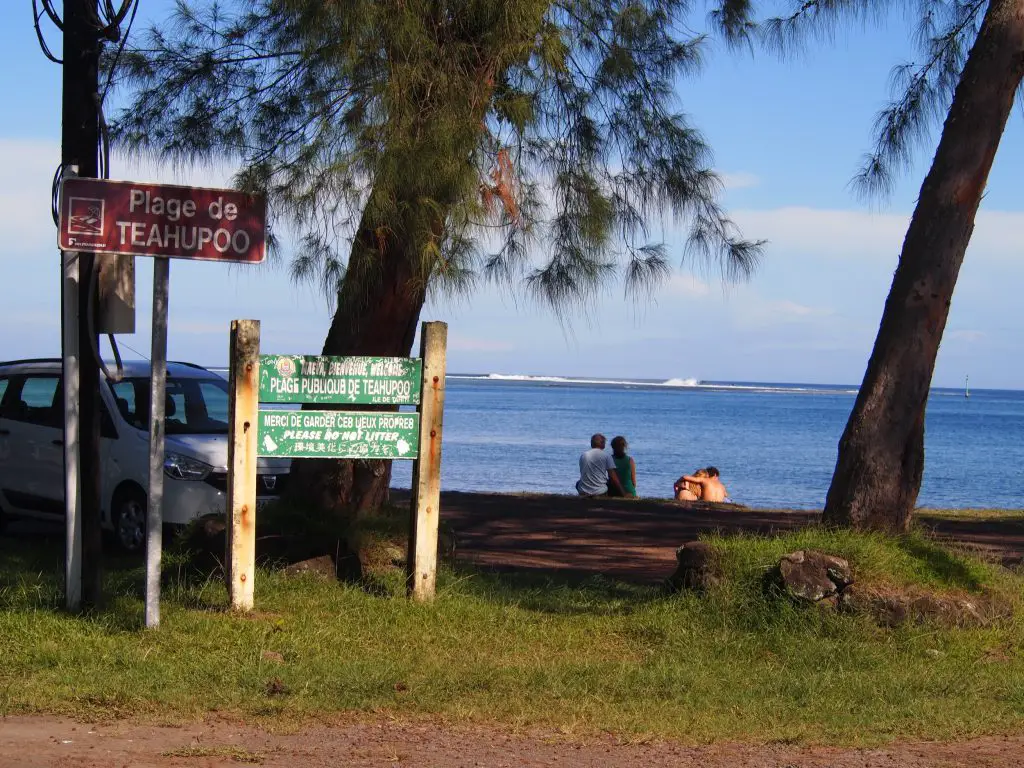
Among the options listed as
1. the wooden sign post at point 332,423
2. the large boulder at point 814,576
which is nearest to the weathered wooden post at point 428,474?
the wooden sign post at point 332,423

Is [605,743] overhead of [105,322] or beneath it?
beneath

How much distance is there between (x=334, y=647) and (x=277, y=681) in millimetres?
862

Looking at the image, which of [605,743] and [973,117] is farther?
[973,117]

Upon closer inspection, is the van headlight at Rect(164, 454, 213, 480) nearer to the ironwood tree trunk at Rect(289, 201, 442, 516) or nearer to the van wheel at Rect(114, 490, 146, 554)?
the van wheel at Rect(114, 490, 146, 554)

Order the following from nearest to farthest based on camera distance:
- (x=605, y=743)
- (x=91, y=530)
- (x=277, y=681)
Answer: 1. (x=605, y=743)
2. (x=277, y=681)
3. (x=91, y=530)

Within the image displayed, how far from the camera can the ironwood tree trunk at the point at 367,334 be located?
8.91 metres

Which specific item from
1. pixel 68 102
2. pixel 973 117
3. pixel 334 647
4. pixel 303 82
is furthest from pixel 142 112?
pixel 973 117

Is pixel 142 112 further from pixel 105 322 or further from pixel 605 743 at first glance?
pixel 605 743

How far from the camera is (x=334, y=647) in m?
7.19

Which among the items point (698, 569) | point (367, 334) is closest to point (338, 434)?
point (367, 334)

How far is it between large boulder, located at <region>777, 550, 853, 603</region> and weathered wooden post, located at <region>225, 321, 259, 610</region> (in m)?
3.48

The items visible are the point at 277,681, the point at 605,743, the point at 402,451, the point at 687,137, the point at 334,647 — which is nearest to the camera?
the point at 605,743

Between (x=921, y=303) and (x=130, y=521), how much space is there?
6909 millimetres

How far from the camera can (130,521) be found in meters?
10.8
